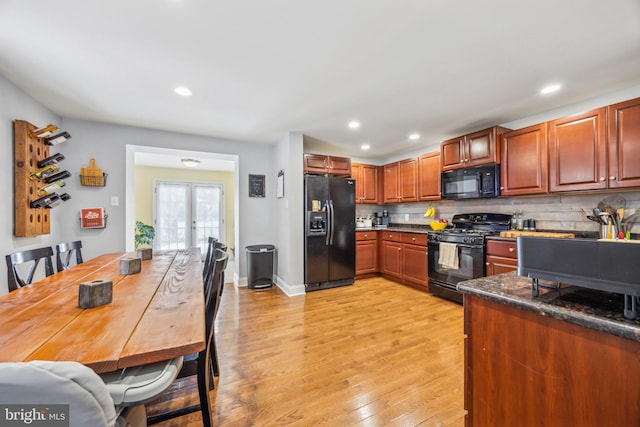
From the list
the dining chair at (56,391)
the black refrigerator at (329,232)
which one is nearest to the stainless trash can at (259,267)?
the black refrigerator at (329,232)

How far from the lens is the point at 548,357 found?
35.9 inches

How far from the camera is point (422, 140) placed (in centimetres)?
418

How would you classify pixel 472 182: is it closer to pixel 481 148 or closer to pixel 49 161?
pixel 481 148

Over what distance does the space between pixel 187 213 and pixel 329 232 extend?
13.9ft

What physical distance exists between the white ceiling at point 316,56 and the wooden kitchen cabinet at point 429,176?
3.32 feet

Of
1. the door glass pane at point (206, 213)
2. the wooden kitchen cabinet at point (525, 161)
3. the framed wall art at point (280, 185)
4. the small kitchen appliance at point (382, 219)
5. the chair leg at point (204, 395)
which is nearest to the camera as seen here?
the chair leg at point (204, 395)

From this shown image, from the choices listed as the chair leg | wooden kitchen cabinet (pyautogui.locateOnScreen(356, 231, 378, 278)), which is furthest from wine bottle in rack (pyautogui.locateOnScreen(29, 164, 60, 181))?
wooden kitchen cabinet (pyautogui.locateOnScreen(356, 231, 378, 278))

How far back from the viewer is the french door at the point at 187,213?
20.5ft

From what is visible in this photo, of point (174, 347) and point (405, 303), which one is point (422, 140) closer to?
point (405, 303)

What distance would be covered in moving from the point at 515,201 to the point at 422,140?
1.58 metres

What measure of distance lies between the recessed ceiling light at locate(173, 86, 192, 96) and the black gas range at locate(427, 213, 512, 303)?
339 centimetres

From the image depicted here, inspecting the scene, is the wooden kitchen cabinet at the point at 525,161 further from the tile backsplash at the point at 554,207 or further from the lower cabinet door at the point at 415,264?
the lower cabinet door at the point at 415,264

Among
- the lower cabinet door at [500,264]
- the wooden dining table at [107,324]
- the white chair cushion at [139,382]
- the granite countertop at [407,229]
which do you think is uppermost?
the granite countertop at [407,229]

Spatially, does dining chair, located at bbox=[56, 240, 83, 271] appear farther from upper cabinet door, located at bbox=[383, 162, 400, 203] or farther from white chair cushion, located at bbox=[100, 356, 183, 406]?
upper cabinet door, located at bbox=[383, 162, 400, 203]
